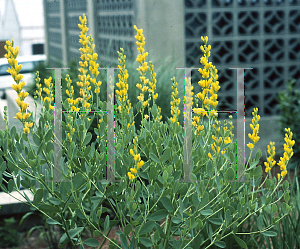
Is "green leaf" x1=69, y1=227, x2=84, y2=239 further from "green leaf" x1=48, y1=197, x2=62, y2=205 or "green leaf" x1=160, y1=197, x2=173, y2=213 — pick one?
"green leaf" x1=160, y1=197, x2=173, y2=213

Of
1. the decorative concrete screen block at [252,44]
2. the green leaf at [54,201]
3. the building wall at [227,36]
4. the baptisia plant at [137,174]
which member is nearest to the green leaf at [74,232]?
the baptisia plant at [137,174]

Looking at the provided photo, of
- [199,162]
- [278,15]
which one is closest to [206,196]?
[199,162]

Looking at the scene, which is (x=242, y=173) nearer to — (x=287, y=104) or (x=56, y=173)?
(x=56, y=173)

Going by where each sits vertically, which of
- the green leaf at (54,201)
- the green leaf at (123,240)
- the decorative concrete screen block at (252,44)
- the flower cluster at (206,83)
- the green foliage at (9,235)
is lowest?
the green foliage at (9,235)

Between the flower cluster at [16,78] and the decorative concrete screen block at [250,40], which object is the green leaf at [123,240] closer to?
the flower cluster at [16,78]

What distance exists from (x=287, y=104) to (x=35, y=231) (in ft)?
10.8

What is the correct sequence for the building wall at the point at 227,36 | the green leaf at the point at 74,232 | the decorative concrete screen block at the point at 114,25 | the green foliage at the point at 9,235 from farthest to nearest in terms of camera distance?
the building wall at the point at 227,36 < the decorative concrete screen block at the point at 114,25 < the green foliage at the point at 9,235 < the green leaf at the point at 74,232

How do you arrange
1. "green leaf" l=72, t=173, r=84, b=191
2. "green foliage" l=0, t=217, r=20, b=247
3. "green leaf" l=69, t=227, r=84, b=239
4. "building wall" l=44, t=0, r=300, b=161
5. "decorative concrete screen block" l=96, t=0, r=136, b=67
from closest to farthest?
"green leaf" l=72, t=173, r=84, b=191 → "green leaf" l=69, t=227, r=84, b=239 → "green foliage" l=0, t=217, r=20, b=247 → "decorative concrete screen block" l=96, t=0, r=136, b=67 → "building wall" l=44, t=0, r=300, b=161

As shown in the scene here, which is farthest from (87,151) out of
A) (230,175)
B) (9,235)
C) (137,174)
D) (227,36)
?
(227,36)

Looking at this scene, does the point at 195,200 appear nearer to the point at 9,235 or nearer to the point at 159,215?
the point at 159,215

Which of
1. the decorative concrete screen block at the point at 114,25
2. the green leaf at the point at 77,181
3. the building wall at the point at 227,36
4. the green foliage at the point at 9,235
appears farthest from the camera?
the building wall at the point at 227,36

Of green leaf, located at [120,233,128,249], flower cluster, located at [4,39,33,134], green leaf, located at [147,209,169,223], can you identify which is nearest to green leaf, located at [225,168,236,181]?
green leaf, located at [147,209,169,223]

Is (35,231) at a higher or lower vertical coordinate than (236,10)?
lower

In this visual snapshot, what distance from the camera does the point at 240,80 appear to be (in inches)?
55.3
